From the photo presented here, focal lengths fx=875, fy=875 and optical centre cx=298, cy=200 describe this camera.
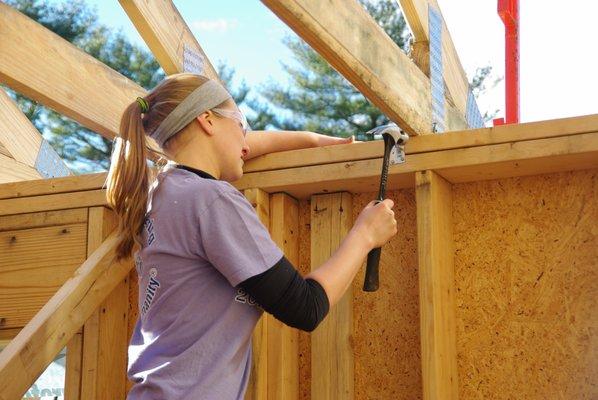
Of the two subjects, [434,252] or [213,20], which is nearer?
[434,252]

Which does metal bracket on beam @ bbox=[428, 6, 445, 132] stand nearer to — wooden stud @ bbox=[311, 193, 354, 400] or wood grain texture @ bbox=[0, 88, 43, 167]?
wooden stud @ bbox=[311, 193, 354, 400]

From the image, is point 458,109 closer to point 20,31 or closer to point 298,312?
point 20,31

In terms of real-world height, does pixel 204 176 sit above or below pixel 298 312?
above

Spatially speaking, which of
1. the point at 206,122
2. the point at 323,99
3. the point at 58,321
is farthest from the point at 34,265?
the point at 323,99

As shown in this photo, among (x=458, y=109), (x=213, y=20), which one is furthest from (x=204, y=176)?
(x=213, y=20)

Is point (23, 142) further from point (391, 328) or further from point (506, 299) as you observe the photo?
Result: point (506, 299)

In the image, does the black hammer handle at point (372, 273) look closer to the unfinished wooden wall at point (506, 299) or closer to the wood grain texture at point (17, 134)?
the unfinished wooden wall at point (506, 299)

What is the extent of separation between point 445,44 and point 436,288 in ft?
7.65

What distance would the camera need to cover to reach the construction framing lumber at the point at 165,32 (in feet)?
14.1

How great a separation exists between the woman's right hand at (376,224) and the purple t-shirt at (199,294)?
310mm

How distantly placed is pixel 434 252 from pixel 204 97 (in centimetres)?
89

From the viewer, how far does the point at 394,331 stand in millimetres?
2859

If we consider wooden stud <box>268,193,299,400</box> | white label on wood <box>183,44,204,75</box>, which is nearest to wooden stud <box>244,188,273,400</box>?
wooden stud <box>268,193,299,400</box>

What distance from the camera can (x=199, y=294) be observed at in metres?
2.06
